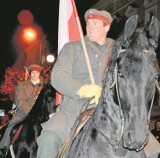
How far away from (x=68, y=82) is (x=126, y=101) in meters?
1.28

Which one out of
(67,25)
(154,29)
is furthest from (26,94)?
(154,29)

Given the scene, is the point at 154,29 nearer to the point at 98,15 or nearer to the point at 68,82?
the point at 68,82

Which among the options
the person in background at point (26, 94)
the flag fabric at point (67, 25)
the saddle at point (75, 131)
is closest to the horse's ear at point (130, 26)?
the saddle at point (75, 131)

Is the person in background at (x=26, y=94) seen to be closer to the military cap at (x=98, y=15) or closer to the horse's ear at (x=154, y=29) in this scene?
the military cap at (x=98, y=15)

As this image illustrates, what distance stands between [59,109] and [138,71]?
6.32 ft

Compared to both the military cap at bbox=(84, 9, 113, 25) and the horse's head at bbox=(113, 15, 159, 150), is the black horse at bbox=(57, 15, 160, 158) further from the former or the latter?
the military cap at bbox=(84, 9, 113, 25)

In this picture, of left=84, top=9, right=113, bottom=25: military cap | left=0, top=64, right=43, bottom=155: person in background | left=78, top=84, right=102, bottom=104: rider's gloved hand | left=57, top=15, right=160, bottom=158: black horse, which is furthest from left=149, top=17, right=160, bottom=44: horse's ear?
left=0, top=64, right=43, bottom=155: person in background

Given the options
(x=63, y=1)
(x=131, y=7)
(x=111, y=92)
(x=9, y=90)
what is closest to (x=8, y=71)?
(x=9, y=90)

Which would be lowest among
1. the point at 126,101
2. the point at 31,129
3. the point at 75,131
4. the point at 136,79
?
the point at 31,129

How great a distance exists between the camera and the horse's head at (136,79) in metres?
3.58

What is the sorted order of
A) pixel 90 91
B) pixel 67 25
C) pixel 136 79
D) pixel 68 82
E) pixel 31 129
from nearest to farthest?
pixel 136 79 < pixel 90 91 < pixel 68 82 < pixel 67 25 < pixel 31 129

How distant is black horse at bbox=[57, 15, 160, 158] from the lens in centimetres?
359

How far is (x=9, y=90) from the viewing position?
169 ft

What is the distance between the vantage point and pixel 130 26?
12.6 ft
